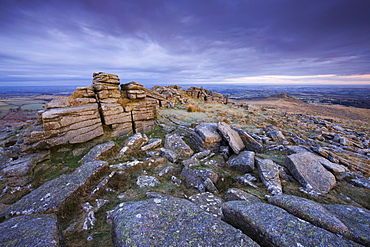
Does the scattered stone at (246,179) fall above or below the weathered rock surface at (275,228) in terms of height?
below

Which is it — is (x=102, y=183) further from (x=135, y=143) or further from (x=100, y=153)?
(x=135, y=143)

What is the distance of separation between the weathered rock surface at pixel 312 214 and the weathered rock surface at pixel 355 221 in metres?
0.21

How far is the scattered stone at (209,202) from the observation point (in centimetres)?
614

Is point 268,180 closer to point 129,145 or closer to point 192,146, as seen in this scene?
point 192,146

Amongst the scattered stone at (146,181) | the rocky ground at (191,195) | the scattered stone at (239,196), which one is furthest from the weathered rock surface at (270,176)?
the scattered stone at (146,181)

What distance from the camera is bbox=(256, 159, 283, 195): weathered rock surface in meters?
7.65

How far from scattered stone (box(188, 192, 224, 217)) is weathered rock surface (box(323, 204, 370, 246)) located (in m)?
3.74

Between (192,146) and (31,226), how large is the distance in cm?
1071

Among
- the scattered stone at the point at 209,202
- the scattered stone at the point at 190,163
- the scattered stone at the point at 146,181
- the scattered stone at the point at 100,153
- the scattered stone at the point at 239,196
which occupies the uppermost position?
the scattered stone at the point at 100,153

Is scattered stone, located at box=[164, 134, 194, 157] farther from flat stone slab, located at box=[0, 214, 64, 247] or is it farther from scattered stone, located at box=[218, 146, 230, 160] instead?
flat stone slab, located at box=[0, 214, 64, 247]

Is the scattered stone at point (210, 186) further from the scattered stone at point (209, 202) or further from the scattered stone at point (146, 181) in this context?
the scattered stone at point (146, 181)

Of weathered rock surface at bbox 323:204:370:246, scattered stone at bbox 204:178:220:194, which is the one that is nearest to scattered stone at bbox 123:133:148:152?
scattered stone at bbox 204:178:220:194

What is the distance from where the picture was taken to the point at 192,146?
44.8 ft

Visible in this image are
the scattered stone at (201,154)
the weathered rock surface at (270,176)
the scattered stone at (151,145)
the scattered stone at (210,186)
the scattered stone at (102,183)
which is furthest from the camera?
the scattered stone at (151,145)
